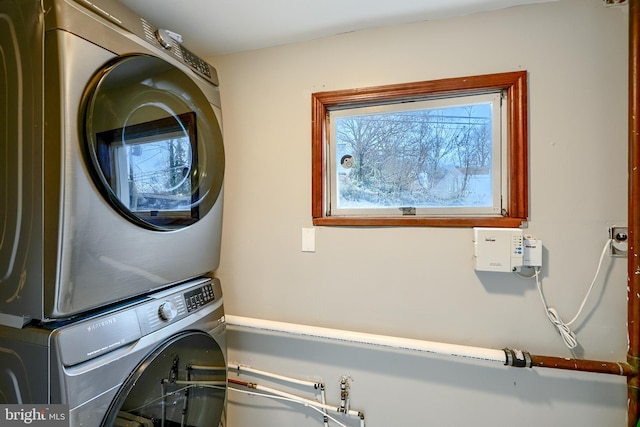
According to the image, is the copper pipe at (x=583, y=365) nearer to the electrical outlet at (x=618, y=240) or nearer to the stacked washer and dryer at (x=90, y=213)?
the electrical outlet at (x=618, y=240)

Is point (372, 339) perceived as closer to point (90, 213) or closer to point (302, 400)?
point (302, 400)

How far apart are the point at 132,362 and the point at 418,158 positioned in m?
A: 1.26

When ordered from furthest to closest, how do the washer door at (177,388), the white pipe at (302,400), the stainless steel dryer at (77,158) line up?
the white pipe at (302,400) < the washer door at (177,388) < the stainless steel dryer at (77,158)

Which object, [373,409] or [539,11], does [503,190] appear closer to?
[539,11]

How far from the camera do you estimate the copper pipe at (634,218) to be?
94cm

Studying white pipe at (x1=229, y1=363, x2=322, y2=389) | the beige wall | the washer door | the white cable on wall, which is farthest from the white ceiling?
white pipe at (x1=229, y1=363, x2=322, y2=389)

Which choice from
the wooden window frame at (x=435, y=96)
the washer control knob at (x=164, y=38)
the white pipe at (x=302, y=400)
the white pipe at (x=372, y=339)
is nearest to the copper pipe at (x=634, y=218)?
the wooden window frame at (x=435, y=96)

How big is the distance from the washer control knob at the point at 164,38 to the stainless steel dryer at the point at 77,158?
4 cm

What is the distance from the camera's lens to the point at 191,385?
3.67 ft

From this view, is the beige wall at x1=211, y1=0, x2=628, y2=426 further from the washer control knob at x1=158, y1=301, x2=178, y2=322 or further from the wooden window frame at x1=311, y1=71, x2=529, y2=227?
the washer control knob at x1=158, y1=301, x2=178, y2=322

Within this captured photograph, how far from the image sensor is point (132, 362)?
0.85 m

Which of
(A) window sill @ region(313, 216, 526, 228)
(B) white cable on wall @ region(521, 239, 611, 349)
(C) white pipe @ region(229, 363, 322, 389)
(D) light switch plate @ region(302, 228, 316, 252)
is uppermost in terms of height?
(A) window sill @ region(313, 216, 526, 228)

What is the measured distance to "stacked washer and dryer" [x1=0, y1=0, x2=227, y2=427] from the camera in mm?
707

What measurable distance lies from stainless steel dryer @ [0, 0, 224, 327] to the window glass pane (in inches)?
29.8
